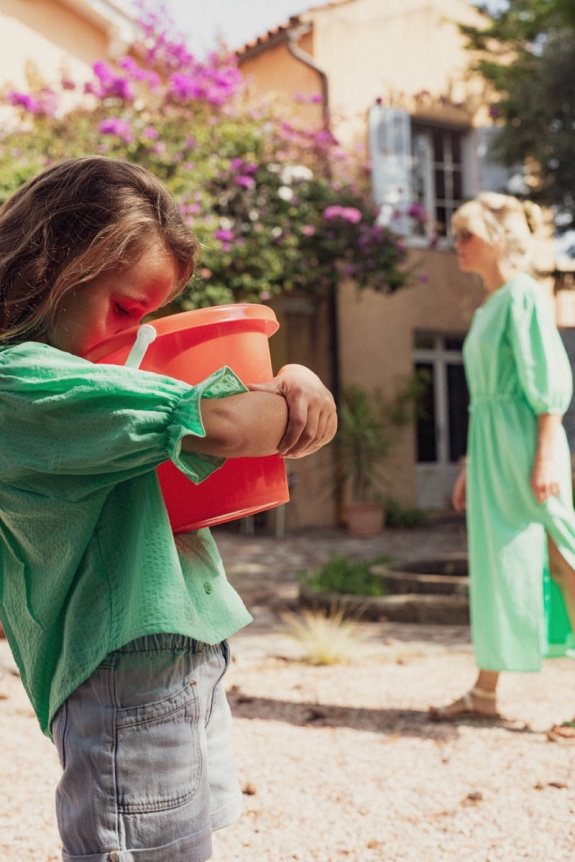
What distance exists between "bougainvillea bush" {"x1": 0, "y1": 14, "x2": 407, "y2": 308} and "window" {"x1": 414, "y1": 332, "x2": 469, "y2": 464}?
2.13m

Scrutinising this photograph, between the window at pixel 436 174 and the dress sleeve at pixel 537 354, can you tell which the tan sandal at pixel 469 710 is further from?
the window at pixel 436 174

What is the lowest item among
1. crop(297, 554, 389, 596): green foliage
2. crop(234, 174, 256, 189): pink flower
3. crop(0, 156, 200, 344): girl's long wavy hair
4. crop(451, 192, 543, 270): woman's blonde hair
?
crop(297, 554, 389, 596): green foliage

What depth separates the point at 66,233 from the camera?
4.17ft

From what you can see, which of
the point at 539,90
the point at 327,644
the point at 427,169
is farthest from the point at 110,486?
the point at 427,169

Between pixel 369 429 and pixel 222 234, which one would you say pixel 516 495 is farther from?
pixel 369 429

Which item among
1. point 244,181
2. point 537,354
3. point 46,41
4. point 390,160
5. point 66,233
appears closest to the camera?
point 66,233

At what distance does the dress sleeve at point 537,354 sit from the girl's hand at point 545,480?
193mm

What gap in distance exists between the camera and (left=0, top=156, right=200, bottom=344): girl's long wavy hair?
4.15ft

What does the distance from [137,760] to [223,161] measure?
9012mm

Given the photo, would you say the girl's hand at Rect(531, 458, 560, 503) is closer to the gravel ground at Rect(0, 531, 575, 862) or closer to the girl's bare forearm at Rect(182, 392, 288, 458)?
the gravel ground at Rect(0, 531, 575, 862)

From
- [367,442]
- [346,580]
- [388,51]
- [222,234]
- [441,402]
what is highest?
[388,51]

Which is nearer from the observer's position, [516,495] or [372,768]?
[372,768]

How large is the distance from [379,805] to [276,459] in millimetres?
1594

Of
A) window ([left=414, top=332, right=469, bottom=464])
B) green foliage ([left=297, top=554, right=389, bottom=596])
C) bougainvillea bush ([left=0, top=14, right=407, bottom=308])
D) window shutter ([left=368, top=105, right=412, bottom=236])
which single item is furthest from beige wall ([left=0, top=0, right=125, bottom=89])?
green foliage ([left=297, top=554, right=389, bottom=596])
